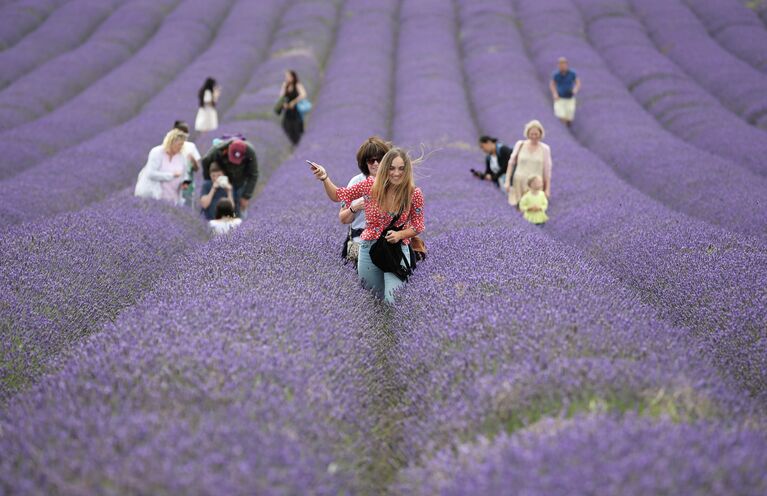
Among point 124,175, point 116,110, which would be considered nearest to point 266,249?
point 124,175

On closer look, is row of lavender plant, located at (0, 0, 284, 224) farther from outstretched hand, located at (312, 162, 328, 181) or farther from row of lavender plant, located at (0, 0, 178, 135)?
outstretched hand, located at (312, 162, 328, 181)

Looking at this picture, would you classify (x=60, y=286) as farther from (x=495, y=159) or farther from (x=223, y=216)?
(x=495, y=159)

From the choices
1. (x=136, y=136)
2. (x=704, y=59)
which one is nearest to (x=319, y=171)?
(x=136, y=136)

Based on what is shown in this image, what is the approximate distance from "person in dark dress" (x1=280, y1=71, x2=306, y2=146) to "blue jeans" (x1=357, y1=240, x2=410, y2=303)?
23.8 feet

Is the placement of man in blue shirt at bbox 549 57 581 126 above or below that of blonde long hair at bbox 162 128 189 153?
below

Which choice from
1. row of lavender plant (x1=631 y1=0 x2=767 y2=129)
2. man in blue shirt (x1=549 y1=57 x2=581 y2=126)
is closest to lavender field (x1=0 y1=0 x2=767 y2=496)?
man in blue shirt (x1=549 y1=57 x2=581 y2=126)

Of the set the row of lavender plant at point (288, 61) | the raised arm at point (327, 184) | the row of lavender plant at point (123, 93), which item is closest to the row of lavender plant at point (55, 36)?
the row of lavender plant at point (123, 93)

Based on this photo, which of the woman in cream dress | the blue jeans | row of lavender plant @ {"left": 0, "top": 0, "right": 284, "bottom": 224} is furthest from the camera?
row of lavender plant @ {"left": 0, "top": 0, "right": 284, "bottom": 224}

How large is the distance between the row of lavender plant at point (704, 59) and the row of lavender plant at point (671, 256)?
17.5ft

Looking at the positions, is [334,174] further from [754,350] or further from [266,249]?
[754,350]

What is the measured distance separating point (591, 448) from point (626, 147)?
32.8 feet

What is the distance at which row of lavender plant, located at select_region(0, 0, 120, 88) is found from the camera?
1792cm

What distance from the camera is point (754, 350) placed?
3305 mm

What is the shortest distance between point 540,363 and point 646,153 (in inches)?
339
